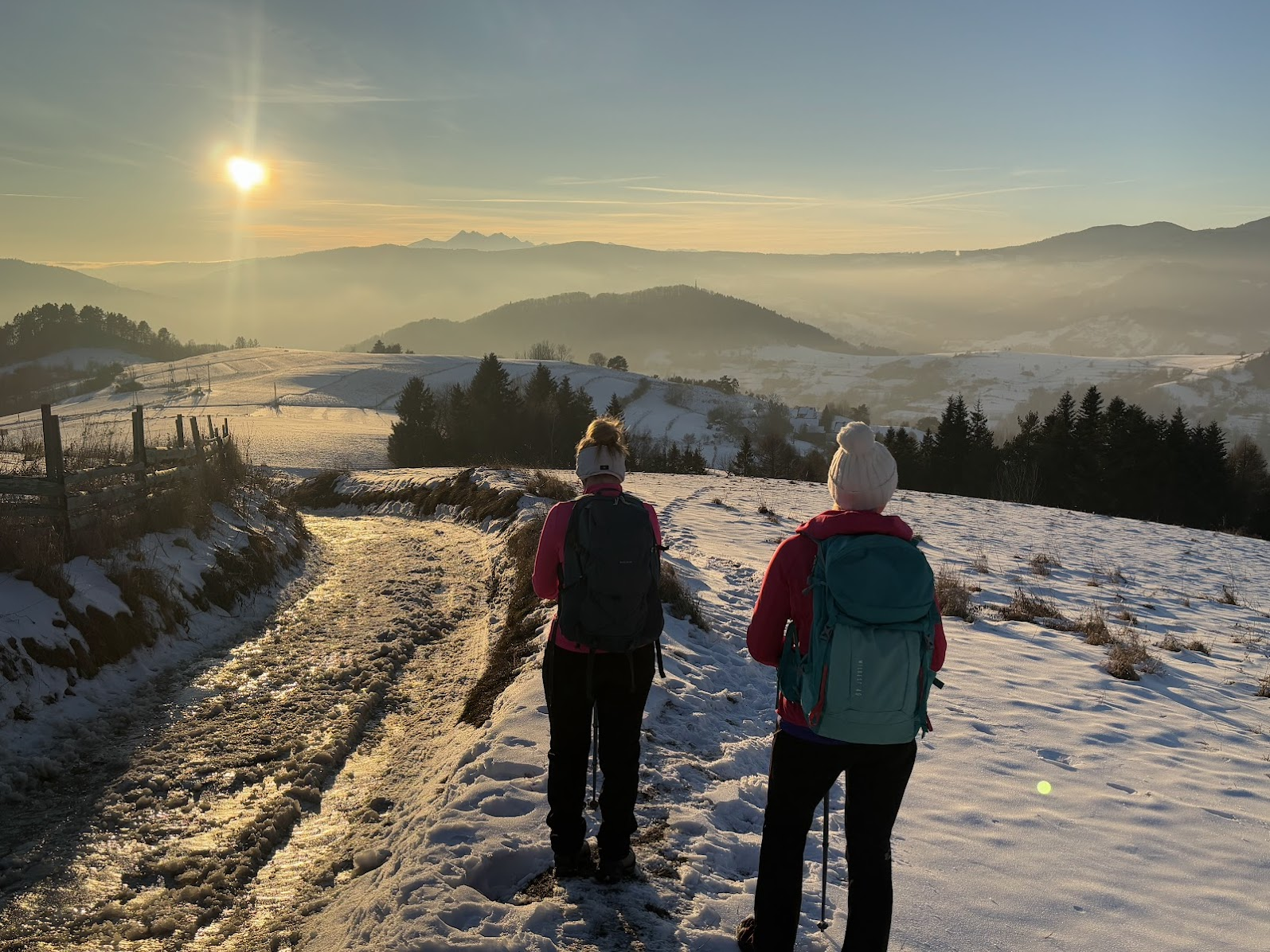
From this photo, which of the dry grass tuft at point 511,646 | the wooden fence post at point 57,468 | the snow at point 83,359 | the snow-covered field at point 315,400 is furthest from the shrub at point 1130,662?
the snow at point 83,359

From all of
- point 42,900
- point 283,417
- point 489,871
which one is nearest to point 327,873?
point 489,871

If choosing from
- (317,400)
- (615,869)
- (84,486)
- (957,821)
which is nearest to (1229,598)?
(957,821)

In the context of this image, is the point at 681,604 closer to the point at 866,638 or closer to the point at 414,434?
the point at 866,638

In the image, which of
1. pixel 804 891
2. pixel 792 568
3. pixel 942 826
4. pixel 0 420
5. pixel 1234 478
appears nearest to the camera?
pixel 792 568

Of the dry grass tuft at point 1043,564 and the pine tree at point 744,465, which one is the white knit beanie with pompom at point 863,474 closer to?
the dry grass tuft at point 1043,564

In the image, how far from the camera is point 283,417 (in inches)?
3509

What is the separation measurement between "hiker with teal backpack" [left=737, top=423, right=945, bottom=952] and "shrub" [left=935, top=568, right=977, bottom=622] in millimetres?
9043

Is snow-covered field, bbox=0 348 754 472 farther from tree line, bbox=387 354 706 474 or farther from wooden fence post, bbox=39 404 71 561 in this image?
wooden fence post, bbox=39 404 71 561

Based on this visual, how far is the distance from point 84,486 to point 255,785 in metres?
8.53

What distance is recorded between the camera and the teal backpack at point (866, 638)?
3.00 m

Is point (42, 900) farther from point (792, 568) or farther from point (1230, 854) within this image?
point (1230, 854)

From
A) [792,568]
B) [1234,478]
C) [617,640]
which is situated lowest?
[1234,478]

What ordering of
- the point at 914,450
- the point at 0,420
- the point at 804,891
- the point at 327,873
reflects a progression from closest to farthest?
the point at 804,891
the point at 327,873
the point at 914,450
the point at 0,420

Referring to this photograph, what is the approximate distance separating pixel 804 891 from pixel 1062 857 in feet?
6.78
